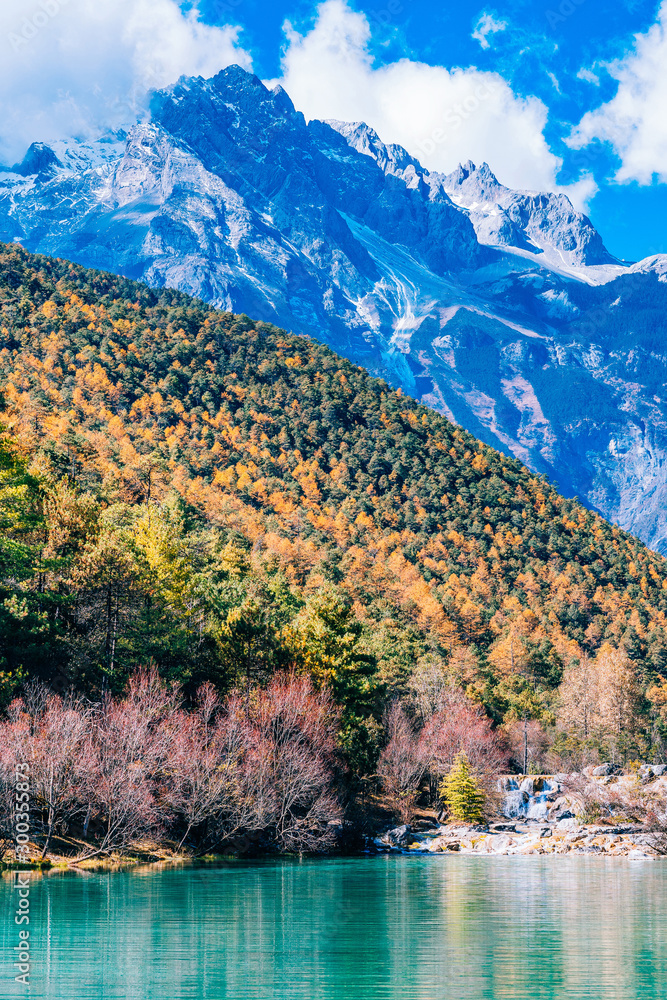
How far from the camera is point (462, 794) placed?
78375 mm

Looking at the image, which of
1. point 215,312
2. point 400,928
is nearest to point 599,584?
point 215,312

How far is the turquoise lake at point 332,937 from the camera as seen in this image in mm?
23547

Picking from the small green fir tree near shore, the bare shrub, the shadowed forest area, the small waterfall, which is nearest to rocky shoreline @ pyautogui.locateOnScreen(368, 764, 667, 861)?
the small waterfall

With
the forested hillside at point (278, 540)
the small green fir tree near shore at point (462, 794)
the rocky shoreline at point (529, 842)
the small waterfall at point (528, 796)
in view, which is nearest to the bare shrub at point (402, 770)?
the forested hillside at point (278, 540)

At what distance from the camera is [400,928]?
107 feet

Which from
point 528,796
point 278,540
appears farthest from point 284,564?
point 528,796

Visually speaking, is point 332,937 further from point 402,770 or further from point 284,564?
point 284,564

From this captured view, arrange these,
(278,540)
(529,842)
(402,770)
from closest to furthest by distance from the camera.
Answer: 1. (529,842)
2. (402,770)
3. (278,540)

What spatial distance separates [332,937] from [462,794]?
49.9 metres

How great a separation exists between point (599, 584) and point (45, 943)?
14027cm

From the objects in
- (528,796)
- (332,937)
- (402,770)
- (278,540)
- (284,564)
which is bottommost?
(528,796)

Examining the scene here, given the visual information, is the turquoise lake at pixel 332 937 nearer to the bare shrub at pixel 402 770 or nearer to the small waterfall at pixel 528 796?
the bare shrub at pixel 402 770

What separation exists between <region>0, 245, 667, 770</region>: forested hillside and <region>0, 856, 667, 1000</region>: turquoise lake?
51.7ft

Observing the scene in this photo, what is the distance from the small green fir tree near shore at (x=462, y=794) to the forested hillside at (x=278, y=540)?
6.66 meters
